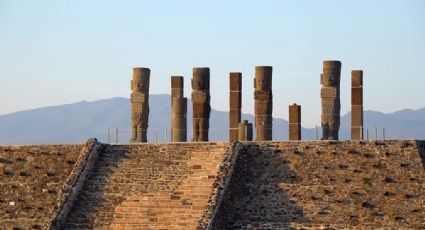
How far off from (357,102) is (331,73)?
1.74 metres

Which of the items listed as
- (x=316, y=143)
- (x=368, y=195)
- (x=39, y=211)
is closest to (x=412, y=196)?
(x=368, y=195)

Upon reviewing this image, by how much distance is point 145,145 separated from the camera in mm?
40781

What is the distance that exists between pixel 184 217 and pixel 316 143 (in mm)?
6335

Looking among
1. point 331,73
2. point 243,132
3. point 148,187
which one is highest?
point 331,73

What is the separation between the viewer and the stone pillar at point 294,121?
44.8 m

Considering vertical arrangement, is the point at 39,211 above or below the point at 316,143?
below

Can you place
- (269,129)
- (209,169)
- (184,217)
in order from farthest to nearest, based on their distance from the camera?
(269,129)
(209,169)
(184,217)

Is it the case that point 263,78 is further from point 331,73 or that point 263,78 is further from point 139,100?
point 139,100

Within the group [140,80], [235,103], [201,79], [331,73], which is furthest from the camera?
[140,80]

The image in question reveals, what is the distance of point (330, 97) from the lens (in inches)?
1759

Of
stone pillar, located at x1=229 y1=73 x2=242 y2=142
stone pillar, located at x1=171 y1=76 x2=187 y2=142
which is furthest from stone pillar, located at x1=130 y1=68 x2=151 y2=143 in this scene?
stone pillar, located at x1=229 y1=73 x2=242 y2=142

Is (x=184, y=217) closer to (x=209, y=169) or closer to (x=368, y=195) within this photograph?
(x=209, y=169)

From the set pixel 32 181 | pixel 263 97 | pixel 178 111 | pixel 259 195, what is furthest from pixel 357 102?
pixel 32 181

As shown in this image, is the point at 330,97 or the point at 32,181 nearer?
the point at 32,181
